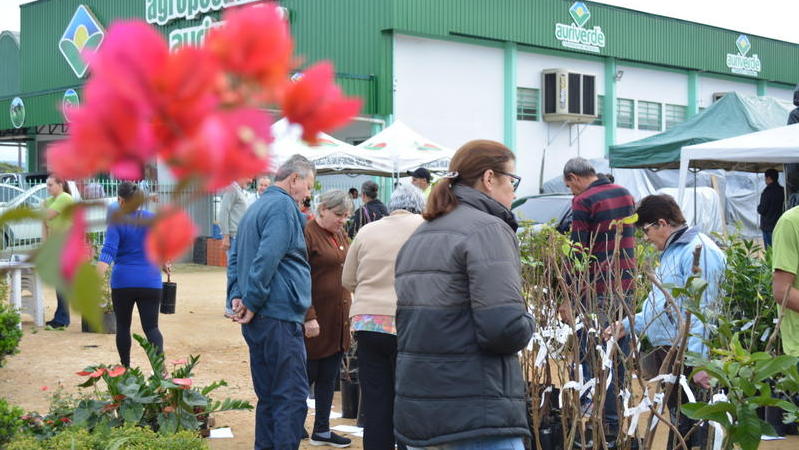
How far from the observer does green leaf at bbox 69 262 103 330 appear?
613 millimetres

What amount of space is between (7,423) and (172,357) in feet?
14.9

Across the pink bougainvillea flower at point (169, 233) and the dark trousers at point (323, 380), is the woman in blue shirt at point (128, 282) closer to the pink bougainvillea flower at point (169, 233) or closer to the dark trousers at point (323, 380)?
the dark trousers at point (323, 380)

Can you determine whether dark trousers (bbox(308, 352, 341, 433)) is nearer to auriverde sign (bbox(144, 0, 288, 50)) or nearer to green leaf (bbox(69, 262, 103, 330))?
green leaf (bbox(69, 262, 103, 330))

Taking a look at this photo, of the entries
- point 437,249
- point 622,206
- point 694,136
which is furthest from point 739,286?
point 694,136

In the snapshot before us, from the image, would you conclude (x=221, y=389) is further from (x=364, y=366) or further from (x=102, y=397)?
(x=364, y=366)

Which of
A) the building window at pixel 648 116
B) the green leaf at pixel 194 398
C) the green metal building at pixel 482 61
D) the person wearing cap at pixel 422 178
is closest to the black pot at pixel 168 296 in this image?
the person wearing cap at pixel 422 178

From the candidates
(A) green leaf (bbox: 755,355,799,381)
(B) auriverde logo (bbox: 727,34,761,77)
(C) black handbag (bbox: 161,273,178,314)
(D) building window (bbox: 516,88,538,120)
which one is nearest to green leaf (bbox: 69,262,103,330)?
(A) green leaf (bbox: 755,355,799,381)

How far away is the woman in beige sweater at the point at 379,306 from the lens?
16.7 feet

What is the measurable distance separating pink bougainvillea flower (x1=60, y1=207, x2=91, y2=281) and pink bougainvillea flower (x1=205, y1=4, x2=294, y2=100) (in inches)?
5.4

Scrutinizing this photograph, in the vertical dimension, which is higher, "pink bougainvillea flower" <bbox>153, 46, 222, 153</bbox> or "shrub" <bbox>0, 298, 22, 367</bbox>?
"pink bougainvillea flower" <bbox>153, 46, 222, 153</bbox>

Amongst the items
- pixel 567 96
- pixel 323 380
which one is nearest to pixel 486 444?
pixel 323 380

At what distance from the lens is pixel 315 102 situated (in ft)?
2.12

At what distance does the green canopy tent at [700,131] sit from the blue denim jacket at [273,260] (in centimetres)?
990

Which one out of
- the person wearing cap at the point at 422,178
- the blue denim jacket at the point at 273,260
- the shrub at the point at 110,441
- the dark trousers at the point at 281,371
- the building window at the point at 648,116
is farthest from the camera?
the building window at the point at 648,116
